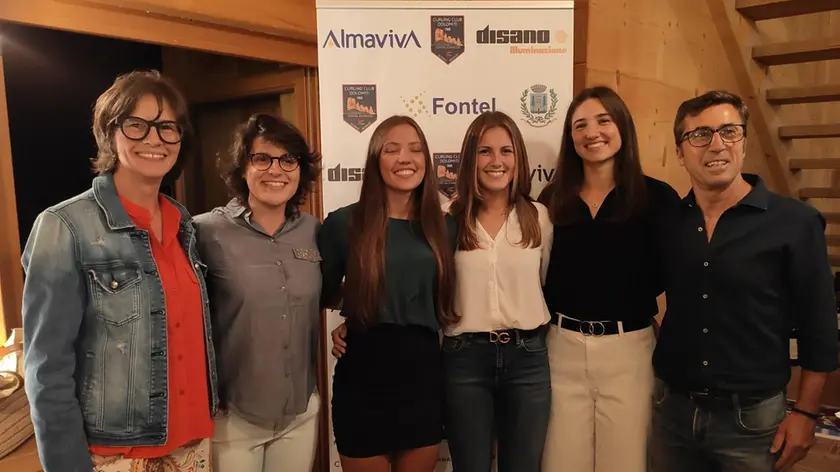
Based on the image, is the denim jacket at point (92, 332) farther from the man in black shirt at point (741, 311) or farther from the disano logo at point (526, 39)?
the disano logo at point (526, 39)

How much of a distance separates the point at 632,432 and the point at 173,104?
1702 millimetres

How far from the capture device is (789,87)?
3.81m

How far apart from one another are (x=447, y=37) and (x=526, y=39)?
35cm

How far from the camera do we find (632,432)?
1.90 metres

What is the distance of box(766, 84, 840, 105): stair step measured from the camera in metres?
3.48

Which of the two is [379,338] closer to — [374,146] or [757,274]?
[374,146]

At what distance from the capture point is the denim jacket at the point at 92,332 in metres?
1.21

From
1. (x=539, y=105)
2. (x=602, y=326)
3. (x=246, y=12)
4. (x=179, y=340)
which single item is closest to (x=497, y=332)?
(x=602, y=326)

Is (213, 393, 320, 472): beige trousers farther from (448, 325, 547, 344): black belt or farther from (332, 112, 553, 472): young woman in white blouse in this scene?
(448, 325, 547, 344): black belt

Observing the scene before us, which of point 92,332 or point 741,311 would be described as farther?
point 741,311

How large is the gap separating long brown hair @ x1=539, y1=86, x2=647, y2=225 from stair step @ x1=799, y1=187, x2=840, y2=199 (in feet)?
8.63

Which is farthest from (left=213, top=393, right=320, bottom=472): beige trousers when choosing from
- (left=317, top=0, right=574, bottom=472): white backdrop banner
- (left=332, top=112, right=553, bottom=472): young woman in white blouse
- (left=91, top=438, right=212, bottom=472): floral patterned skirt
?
(left=317, top=0, right=574, bottom=472): white backdrop banner

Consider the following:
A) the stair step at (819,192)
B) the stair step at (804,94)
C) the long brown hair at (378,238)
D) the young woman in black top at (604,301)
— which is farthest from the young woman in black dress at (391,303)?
the stair step at (819,192)

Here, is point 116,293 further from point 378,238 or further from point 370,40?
point 370,40
